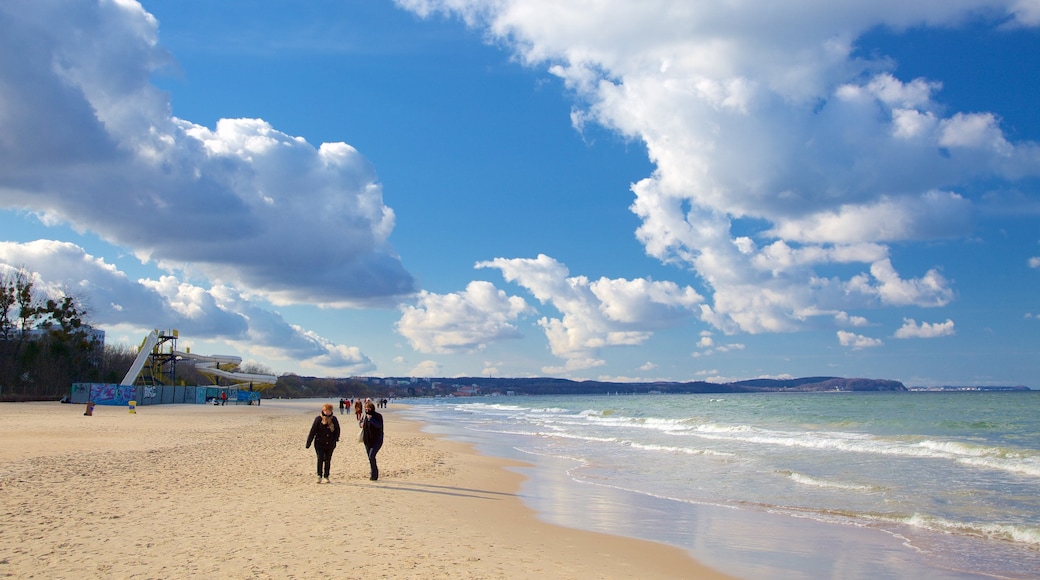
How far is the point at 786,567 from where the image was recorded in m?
8.23

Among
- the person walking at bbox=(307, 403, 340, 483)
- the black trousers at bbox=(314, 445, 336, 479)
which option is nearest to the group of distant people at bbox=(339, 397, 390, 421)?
the person walking at bbox=(307, 403, 340, 483)

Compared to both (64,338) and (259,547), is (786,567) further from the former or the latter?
(64,338)

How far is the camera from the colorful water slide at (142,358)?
59.4 meters

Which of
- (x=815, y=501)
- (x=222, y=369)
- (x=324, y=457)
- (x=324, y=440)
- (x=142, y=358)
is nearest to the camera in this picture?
(x=324, y=440)

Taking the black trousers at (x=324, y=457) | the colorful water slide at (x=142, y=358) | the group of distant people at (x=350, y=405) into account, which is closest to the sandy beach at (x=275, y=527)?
the black trousers at (x=324, y=457)

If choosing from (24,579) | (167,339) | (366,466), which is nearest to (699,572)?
(24,579)

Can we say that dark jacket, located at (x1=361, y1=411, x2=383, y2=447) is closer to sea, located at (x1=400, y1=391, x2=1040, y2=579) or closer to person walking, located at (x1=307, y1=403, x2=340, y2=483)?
person walking, located at (x1=307, y1=403, x2=340, y2=483)

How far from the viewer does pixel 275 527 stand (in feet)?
28.1

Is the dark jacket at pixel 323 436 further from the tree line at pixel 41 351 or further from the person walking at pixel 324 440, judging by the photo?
the tree line at pixel 41 351

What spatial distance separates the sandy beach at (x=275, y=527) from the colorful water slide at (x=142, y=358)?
160 ft

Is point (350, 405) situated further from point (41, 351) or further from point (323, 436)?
point (323, 436)

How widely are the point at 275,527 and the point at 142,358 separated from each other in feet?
199

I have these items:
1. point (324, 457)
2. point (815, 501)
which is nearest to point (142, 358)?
point (324, 457)

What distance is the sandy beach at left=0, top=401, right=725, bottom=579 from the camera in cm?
680
